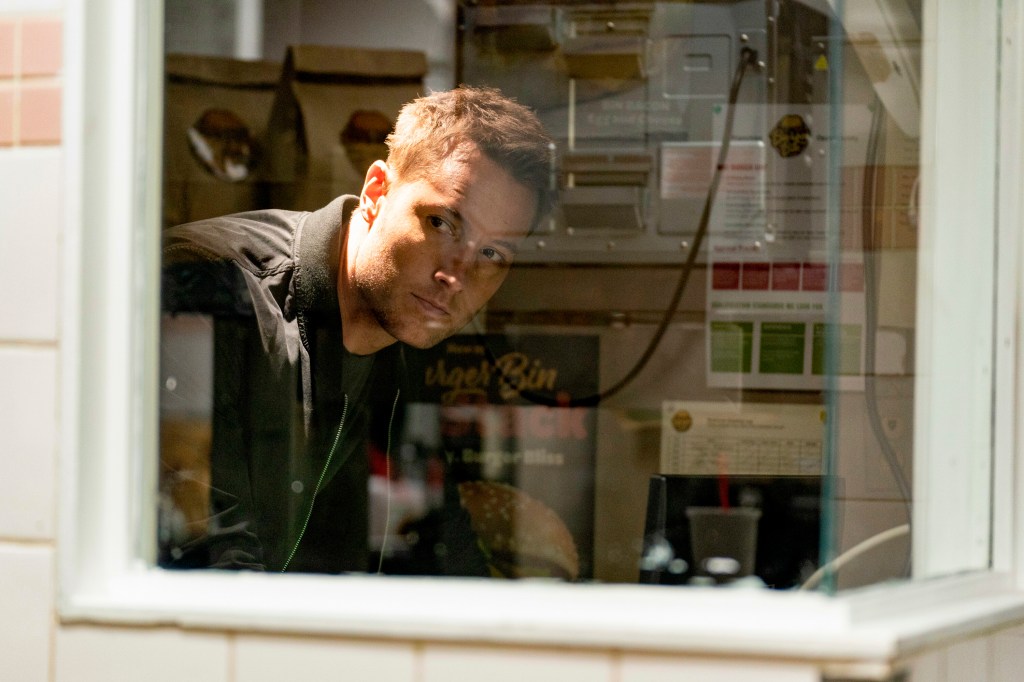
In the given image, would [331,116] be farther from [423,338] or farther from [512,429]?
[512,429]

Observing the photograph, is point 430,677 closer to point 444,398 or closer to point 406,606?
point 406,606

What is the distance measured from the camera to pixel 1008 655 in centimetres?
87

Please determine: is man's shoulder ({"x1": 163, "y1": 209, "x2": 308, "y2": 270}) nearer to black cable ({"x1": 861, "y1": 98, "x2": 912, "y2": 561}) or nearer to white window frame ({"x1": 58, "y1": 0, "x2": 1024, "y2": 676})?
white window frame ({"x1": 58, "y1": 0, "x2": 1024, "y2": 676})

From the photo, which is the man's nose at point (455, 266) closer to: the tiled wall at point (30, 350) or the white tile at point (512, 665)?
the tiled wall at point (30, 350)

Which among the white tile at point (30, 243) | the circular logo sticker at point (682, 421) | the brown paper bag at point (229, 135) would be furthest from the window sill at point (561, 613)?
the brown paper bag at point (229, 135)

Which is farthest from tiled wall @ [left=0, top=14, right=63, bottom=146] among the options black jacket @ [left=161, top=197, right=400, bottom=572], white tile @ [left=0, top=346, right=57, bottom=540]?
black jacket @ [left=161, top=197, right=400, bottom=572]

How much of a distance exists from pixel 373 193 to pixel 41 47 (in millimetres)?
916

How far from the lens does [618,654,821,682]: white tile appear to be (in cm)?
68

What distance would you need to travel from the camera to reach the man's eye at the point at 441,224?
167cm

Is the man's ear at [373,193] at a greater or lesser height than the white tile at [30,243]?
greater

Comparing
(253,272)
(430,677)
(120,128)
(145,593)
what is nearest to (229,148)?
(253,272)

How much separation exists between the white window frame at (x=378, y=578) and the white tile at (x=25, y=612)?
3cm

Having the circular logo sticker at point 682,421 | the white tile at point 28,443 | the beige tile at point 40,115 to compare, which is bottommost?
the circular logo sticker at point 682,421

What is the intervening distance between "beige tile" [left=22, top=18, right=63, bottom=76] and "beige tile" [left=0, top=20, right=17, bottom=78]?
0.01m
